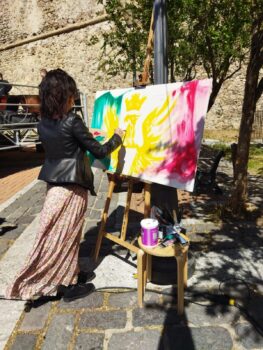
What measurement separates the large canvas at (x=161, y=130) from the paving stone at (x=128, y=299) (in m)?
→ 1.09

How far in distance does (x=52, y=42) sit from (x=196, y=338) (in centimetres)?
2333

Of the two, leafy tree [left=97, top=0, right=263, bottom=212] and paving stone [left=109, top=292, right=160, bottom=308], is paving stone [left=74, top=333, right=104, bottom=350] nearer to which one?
paving stone [left=109, top=292, right=160, bottom=308]

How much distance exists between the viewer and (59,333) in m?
2.83

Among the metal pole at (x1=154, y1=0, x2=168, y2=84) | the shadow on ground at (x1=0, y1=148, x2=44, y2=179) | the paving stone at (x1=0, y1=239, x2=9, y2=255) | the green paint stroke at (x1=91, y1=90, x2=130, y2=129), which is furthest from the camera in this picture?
the shadow on ground at (x1=0, y1=148, x2=44, y2=179)

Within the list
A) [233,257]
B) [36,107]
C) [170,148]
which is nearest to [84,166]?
[170,148]

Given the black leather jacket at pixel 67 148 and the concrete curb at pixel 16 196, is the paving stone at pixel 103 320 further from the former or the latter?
the concrete curb at pixel 16 196

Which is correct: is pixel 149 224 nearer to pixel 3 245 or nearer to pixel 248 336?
pixel 248 336

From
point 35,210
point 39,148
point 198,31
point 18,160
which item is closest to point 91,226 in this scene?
point 35,210

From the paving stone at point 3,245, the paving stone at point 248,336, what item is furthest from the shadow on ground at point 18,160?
the paving stone at point 248,336

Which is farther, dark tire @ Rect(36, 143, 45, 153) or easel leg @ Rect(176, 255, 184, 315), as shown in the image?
dark tire @ Rect(36, 143, 45, 153)

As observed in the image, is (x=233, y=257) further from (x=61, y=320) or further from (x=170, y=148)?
(x=61, y=320)

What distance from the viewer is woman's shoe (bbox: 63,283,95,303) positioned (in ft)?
10.6

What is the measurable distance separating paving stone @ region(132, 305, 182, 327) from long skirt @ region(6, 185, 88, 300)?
69 cm

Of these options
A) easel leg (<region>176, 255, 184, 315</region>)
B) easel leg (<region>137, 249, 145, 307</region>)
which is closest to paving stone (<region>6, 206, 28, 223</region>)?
easel leg (<region>137, 249, 145, 307</region>)
